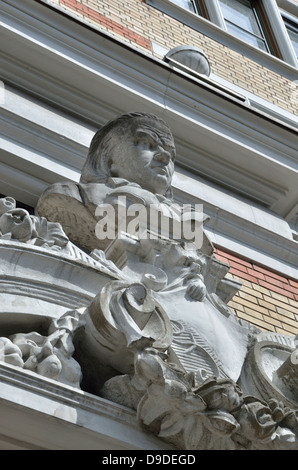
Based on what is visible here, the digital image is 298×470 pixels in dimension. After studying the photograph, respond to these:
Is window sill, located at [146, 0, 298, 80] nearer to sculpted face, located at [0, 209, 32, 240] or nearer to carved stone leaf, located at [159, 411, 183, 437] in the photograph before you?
sculpted face, located at [0, 209, 32, 240]

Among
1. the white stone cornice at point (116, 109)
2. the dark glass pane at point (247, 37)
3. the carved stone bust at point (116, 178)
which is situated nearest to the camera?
the carved stone bust at point (116, 178)

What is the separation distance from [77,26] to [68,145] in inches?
63.3

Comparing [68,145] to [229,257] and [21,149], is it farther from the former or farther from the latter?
[229,257]

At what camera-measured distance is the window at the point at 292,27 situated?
13.9m

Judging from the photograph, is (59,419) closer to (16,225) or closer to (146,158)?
(16,225)

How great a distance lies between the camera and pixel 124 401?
3826 mm

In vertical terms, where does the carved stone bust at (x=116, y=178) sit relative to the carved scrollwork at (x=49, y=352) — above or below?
above

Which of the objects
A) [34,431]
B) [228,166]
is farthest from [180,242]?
[228,166]

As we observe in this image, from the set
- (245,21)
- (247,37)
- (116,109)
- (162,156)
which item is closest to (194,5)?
(247,37)

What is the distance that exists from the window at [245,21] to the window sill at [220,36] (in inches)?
28.9

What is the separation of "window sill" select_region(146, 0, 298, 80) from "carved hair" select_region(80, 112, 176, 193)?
579 centimetres

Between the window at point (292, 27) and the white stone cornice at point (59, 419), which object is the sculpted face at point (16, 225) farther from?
the window at point (292, 27)

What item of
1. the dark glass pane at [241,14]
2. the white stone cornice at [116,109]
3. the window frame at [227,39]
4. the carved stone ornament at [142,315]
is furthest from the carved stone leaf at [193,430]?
the dark glass pane at [241,14]

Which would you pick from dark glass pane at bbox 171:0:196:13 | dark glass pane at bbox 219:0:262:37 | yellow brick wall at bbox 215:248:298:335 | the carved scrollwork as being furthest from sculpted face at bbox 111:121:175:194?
dark glass pane at bbox 219:0:262:37
